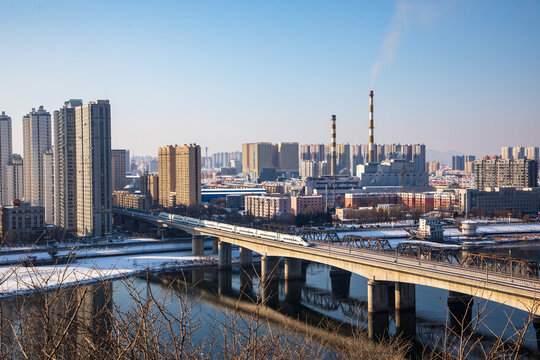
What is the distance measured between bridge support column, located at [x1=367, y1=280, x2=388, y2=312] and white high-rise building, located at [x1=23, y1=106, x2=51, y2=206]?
78.6 ft

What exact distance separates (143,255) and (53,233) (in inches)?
214

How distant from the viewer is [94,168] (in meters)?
25.1

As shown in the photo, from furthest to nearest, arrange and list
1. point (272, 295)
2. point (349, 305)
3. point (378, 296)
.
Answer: point (272, 295) → point (349, 305) → point (378, 296)

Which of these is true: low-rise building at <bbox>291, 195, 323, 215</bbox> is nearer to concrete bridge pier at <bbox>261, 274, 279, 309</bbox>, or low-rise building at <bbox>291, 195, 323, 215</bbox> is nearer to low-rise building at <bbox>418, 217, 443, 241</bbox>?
low-rise building at <bbox>418, 217, 443, 241</bbox>

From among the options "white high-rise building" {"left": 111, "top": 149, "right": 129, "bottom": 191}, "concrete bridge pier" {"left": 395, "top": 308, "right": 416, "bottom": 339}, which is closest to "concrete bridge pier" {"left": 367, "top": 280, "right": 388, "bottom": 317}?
"concrete bridge pier" {"left": 395, "top": 308, "right": 416, "bottom": 339}

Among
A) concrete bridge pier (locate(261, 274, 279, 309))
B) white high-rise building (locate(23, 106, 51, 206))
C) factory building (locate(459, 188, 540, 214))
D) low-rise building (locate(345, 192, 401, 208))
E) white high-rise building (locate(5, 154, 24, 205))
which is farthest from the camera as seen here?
low-rise building (locate(345, 192, 401, 208))

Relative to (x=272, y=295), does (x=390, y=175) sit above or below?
above

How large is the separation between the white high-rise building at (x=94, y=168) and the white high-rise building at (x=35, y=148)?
306 inches

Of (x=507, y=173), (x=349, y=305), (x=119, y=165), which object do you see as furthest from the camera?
(x=119, y=165)

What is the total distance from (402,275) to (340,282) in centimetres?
449

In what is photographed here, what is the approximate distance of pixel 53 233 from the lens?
2520cm

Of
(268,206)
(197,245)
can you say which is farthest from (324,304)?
(268,206)

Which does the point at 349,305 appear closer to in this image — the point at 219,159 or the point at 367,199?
the point at 367,199

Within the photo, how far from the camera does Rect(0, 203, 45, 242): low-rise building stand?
2444 cm
